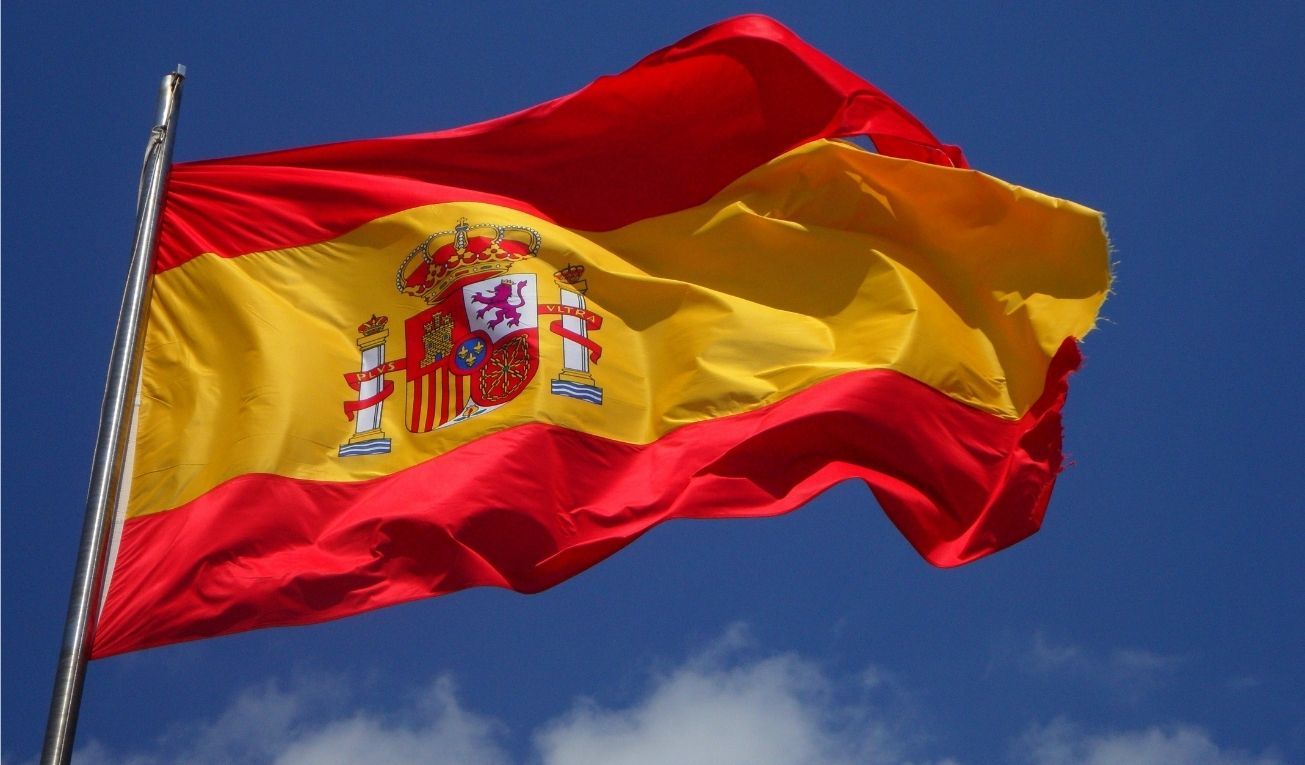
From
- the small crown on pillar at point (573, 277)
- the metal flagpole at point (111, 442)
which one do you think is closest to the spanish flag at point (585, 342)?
the small crown on pillar at point (573, 277)

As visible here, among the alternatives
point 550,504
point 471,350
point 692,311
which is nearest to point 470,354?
point 471,350

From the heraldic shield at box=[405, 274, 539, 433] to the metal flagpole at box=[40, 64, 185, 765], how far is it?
213cm

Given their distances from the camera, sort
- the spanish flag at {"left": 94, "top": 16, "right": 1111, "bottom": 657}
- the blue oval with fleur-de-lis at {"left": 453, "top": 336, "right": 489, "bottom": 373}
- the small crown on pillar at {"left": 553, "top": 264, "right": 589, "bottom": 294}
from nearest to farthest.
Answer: the spanish flag at {"left": 94, "top": 16, "right": 1111, "bottom": 657} → the blue oval with fleur-de-lis at {"left": 453, "top": 336, "right": 489, "bottom": 373} → the small crown on pillar at {"left": 553, "top": 264, "right": 589, "bottom": 294}

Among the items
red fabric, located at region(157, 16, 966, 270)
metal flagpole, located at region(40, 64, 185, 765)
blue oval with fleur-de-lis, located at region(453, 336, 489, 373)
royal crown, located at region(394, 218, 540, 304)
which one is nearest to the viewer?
metal flagpole, located at region(40, 64, 185, 765)

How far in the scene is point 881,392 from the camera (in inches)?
595

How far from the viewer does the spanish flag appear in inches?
542

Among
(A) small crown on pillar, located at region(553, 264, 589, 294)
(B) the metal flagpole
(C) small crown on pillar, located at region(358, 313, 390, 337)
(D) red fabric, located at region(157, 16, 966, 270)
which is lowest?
(B) the metal flagpole

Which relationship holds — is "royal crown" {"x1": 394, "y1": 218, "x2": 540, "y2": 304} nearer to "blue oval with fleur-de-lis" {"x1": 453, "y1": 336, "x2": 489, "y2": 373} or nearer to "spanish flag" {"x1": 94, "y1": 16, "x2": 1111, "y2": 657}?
"spanish flag" {"x1": 94, "y1": 16, "x2": 1111, "y2": 657}

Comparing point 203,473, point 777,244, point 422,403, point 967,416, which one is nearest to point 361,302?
point 422,403

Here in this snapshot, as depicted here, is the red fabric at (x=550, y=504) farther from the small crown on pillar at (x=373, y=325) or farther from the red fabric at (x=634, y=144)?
the red fabric at (x=634, y=144)

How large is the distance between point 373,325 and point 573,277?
166cm

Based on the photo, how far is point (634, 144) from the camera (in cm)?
1702

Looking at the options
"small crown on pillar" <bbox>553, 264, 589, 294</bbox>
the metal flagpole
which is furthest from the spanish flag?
the metal flagpole

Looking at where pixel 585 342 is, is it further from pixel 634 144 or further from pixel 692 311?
pixel 634 144
